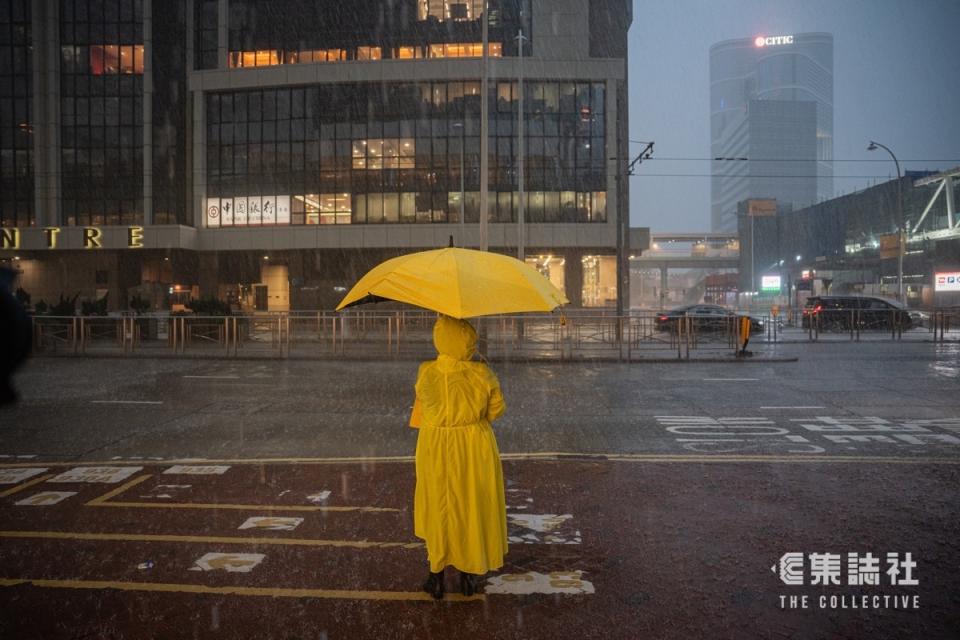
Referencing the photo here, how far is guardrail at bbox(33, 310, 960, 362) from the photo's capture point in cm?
1978

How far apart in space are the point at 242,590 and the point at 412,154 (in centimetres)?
4424

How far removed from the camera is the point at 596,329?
2125 cm

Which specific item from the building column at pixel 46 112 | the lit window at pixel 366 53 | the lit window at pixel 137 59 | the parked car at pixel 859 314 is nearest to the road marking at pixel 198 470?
the parked car at pixel 859 314

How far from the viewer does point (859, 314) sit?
2667cm

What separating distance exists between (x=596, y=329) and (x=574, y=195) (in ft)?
85.3

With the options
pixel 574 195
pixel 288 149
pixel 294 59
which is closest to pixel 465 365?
pixel 574 195

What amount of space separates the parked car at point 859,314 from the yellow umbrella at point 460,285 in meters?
25.9

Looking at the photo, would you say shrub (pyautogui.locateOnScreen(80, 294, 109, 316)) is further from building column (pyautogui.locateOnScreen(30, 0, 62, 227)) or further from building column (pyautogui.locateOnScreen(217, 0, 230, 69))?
building column (pyautogui.locateOnScreen(217, 0, 230, 69))

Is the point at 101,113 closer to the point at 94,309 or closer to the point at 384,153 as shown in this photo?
the point at 384,153

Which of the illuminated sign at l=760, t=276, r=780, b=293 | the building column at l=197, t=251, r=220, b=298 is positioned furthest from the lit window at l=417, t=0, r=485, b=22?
the illuminated sign at l=760, t=276, r=780, b=293

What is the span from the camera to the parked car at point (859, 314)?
89.1ft

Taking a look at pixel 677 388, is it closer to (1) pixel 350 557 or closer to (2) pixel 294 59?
(1) pixel 350 557

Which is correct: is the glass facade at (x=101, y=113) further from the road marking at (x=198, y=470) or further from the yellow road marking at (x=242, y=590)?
the yellow road marking at (x=242, y=590)

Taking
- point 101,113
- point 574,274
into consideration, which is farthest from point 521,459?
point 101,113
